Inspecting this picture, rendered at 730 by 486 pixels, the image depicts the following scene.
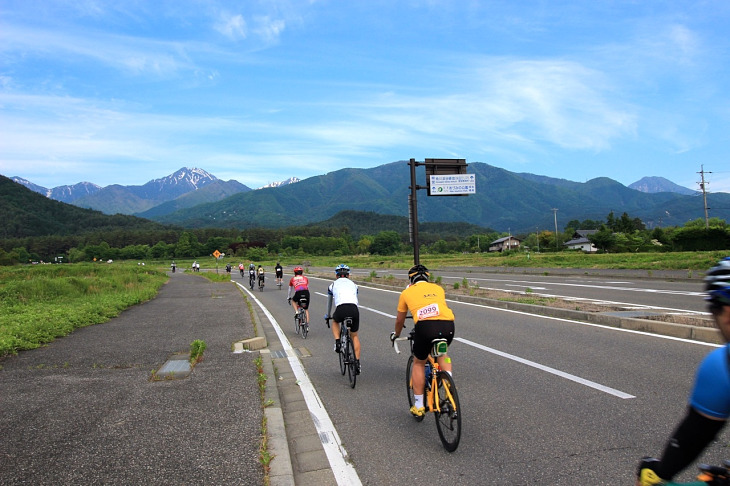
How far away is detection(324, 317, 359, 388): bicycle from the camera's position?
6.62 m

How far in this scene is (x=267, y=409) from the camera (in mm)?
5355

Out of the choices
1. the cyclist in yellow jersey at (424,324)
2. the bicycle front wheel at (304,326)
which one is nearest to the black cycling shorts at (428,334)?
the cyclist in yellow jersey at (424,324)

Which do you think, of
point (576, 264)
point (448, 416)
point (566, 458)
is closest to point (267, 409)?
point (448, 416)

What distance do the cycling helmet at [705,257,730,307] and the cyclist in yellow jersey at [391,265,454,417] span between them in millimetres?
2807

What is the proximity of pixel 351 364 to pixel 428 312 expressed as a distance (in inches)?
96.0

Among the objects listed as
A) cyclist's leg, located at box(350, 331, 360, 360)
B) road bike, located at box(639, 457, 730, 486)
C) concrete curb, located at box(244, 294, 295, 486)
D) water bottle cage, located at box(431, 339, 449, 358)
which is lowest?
concrete curb, located at box(244, 294, 295, 486)

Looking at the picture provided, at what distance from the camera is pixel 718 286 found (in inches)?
70.2

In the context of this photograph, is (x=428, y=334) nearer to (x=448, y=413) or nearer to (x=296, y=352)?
(x=448, y=413)

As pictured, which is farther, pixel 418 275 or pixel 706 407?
pixel 418 275

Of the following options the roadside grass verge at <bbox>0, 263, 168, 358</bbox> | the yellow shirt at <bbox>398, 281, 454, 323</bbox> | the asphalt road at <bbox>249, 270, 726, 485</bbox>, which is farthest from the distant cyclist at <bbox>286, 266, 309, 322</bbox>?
the yellow shirt at <bbox>398, 281, 454, 323</bbox>

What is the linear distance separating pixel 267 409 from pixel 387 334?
5543 millimetres

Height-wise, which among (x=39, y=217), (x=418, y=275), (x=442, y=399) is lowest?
(x=442, y=399)

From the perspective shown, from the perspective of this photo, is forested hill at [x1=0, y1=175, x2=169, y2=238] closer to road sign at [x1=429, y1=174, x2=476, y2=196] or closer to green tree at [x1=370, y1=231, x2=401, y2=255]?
green tree at [x1=370, y1=231, x2=401, y2=255]

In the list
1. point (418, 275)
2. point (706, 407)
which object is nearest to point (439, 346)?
point (418, 275)
